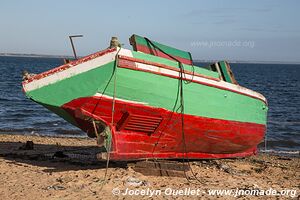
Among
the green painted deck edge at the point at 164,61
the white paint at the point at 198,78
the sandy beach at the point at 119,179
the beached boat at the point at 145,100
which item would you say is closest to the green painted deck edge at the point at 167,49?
the beached boat at the point at 145,100

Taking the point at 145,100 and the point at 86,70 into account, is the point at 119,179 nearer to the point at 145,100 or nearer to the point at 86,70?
the point at 145,100

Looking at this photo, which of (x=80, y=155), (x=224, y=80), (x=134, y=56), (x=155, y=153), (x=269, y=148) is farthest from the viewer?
(x=269, y=148)

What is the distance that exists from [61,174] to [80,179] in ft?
1.70

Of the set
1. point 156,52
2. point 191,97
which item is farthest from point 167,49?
point 191,97

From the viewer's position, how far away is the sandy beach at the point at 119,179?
6.57 meters

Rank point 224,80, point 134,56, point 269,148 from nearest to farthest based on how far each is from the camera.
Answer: point 134,56, point 224,80, point 269,148

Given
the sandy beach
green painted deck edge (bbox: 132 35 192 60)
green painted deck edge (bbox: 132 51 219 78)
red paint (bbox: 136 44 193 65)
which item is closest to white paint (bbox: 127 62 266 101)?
green painted deck edge (bbox: 132 51 219 78)

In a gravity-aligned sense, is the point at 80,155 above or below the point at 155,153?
below

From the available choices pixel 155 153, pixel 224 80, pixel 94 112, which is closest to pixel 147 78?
pixel 94 112

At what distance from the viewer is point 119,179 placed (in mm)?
7301

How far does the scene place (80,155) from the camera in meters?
9.61

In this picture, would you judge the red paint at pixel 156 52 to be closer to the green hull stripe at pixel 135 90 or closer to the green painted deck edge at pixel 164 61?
the green painted deck edge at pixel 164 61

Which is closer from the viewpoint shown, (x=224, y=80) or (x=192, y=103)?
(x=192, y=103)

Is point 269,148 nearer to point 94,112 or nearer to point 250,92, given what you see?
point 250,92
